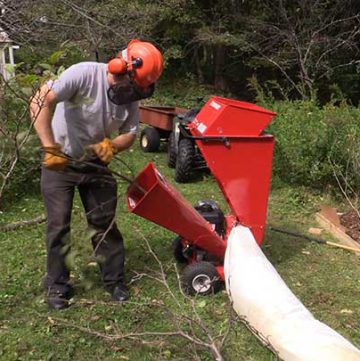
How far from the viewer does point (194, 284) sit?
4004mm

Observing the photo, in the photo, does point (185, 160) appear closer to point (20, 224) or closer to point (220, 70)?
point (20, 224)

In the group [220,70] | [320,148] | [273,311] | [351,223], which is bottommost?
[220,70]

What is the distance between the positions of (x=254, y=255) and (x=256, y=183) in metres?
0.60

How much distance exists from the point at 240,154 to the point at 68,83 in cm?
135

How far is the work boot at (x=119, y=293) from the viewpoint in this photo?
3896 mm

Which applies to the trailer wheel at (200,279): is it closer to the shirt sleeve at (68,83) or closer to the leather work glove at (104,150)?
the leather work glove at (104,150)

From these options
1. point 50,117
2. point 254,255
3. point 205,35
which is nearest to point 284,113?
point 254,255

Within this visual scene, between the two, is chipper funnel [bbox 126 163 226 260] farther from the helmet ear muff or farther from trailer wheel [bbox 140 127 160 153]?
trailer wheel [bbox 140 127 160 153]

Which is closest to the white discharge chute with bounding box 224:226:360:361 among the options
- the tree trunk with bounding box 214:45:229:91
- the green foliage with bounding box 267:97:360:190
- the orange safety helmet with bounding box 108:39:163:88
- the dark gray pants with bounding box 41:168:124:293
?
the dark gray pants with bounding box 41:168:124:293

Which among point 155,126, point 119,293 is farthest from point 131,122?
point 155,126

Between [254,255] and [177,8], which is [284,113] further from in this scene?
[177,8]

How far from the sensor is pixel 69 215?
147 inches

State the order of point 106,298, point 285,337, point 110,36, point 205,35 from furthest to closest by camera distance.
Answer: point 205,35 < point 110,36 < point 106,298 < point 285,337

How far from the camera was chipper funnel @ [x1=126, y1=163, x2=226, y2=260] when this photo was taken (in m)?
3.73
